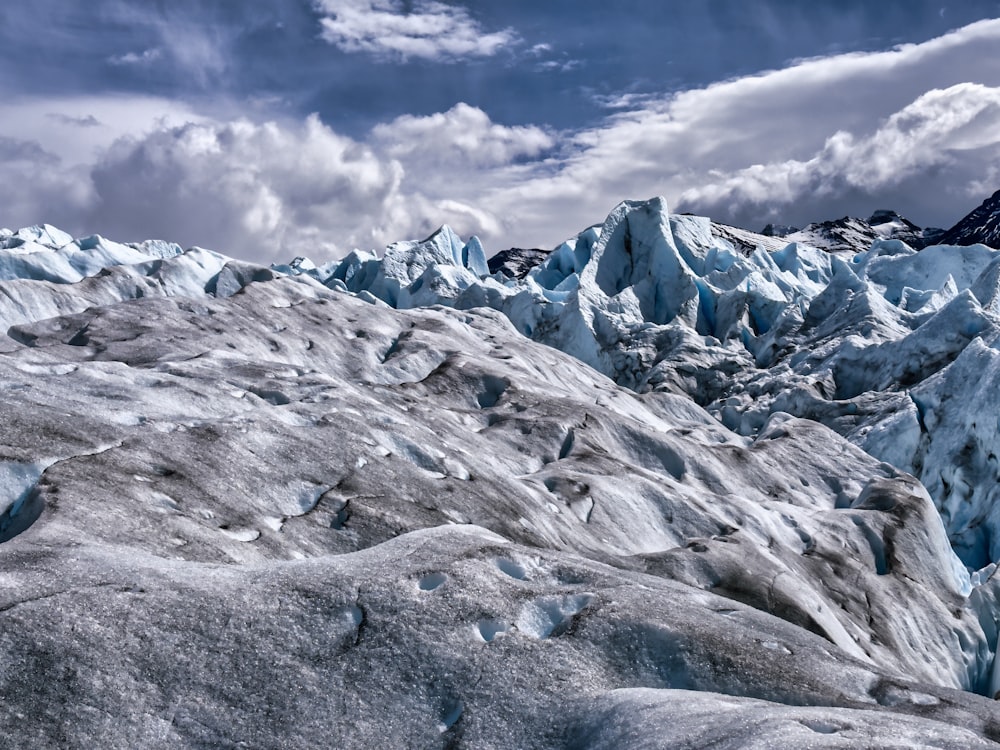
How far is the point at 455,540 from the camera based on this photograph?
10.4 meters

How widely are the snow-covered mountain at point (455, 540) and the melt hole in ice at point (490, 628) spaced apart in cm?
2

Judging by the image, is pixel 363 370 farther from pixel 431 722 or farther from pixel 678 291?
pixel 678 291

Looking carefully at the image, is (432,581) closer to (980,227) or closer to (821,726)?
(821,726)

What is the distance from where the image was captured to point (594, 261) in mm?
70438

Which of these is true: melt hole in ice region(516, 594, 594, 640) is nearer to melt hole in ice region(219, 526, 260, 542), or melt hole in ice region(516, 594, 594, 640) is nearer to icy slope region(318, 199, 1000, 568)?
melt hole in ice region(219, 526, 260, 542)

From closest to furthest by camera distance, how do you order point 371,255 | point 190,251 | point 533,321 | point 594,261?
1. point 190,251
2. point 533,321
3. point 594,261
4. point 371,255

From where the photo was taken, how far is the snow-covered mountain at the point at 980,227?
471ft

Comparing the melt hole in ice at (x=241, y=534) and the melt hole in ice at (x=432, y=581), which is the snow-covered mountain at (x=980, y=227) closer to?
the melt hole in ice at (x=241, y=534)

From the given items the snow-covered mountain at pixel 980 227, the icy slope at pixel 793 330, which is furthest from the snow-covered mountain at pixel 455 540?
the snow-covered mountain at pixel 980 227

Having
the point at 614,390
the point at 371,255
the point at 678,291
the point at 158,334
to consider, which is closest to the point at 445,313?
the point at 614,390

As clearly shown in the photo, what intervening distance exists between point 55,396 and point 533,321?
5051cm

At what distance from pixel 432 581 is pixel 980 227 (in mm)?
166197

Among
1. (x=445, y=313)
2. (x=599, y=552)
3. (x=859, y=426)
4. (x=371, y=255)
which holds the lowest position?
(x=371, y=255)

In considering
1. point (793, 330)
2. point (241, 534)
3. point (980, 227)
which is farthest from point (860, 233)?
point (241, 534)
